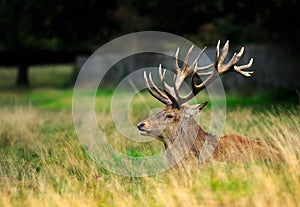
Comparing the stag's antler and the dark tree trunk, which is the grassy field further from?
the dark tree trunk

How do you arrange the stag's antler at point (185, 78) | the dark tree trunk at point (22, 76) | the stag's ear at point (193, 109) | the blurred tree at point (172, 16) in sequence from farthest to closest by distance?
the dark tree trunk at point (22, 76) → the blurred tree at point (172, 16) → the stag's antler at point (185, 78) → the stag's ear at point (193, 109)

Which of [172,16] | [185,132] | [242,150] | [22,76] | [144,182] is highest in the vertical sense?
[172,16]

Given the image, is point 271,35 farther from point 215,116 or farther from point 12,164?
point 12,164

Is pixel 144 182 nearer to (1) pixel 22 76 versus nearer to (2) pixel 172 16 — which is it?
(2) pixel 172 16

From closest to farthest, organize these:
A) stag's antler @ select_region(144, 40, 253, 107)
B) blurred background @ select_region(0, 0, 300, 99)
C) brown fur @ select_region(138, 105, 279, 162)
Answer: brown fur @ select_region(138, 105, 279, 162) < stag's antler @ select_region(144, 40, 253, 107) < blurred background @ select_region(0, 0, 300, 99)

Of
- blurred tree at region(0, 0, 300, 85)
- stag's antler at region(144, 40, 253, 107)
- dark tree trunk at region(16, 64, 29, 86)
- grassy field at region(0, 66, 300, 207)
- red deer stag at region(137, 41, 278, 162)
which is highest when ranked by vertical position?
blurred tree at region(0, 0, 300, 85)

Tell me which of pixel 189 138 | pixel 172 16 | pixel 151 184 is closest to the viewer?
pixel 151 184

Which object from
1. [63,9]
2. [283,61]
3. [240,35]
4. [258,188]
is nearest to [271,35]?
[283,61]

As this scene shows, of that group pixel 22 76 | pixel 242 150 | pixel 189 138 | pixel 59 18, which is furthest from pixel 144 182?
pixel 22 76

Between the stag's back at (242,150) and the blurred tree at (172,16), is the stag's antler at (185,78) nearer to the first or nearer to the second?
the stag's back at (242,150)

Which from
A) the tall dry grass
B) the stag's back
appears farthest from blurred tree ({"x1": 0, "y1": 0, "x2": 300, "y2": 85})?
the tall dry grass

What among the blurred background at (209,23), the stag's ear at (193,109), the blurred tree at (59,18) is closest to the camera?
the stag's ear at (193,109)

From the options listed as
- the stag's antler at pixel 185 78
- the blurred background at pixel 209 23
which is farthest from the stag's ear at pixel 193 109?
the blurred background at pixel 209 23

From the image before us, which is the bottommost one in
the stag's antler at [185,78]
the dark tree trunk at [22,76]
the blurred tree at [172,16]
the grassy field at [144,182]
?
the dark tree trunk at [22,76]
